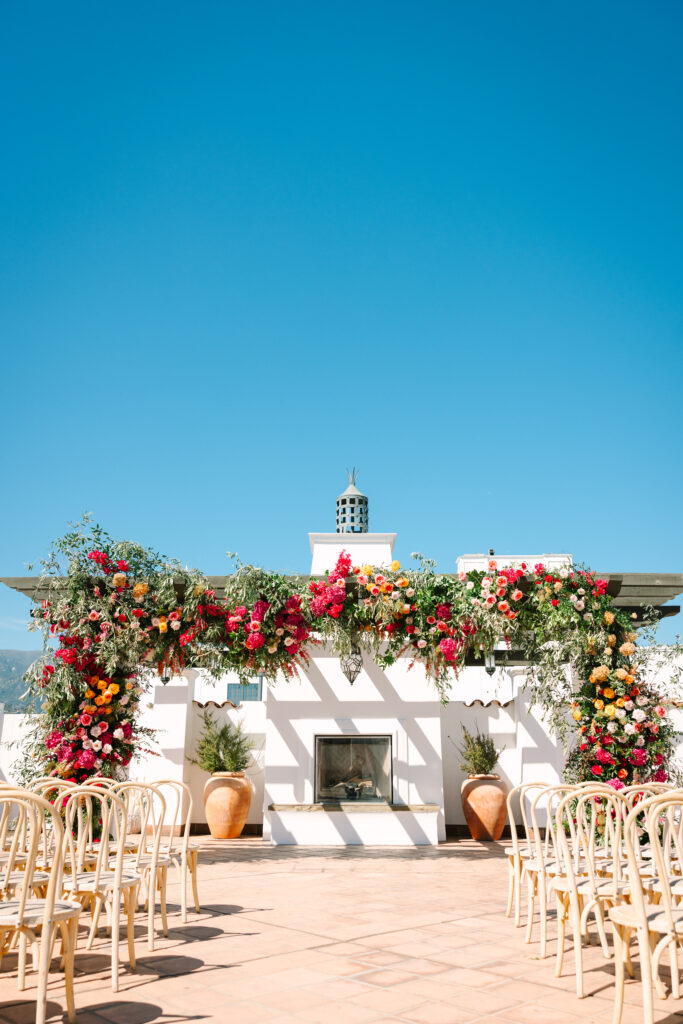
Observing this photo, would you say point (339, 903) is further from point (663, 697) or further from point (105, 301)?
point (105, 301)

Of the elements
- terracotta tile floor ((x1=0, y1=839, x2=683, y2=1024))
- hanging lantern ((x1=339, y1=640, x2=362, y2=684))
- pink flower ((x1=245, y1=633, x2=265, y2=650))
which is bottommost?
terracotta tile floor ((x1=0, y1=839, x2=683, y2=1024))

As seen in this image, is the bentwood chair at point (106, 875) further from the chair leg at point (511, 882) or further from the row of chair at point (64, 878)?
the chair leg at point (511, 882)

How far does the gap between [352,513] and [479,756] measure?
17555 mm

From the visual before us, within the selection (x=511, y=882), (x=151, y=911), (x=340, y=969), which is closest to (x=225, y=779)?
(x=511, y=882)

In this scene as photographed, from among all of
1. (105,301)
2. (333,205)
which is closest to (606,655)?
(333,205)

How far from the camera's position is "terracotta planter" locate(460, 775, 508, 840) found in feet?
31.6

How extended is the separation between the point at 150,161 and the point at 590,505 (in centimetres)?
789

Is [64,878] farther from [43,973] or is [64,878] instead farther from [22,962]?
[43,973]

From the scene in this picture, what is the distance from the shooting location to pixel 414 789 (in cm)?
945

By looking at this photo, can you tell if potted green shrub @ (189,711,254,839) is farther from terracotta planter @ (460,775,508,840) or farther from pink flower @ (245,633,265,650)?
pink flower @ (245,633,265,650)

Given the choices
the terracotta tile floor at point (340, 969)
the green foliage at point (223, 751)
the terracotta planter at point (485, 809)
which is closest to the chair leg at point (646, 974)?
the terracotta tile floor at point (340, 969)

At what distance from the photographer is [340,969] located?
349 cm

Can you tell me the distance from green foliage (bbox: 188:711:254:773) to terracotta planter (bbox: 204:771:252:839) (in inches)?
6.6

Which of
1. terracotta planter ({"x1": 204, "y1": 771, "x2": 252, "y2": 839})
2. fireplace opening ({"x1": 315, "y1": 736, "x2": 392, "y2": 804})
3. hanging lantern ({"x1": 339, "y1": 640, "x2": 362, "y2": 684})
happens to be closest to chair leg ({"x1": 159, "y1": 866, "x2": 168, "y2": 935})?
hanging lantern ({"x1": 339, "y1": 640, "x2": 362, "y2": 684})
